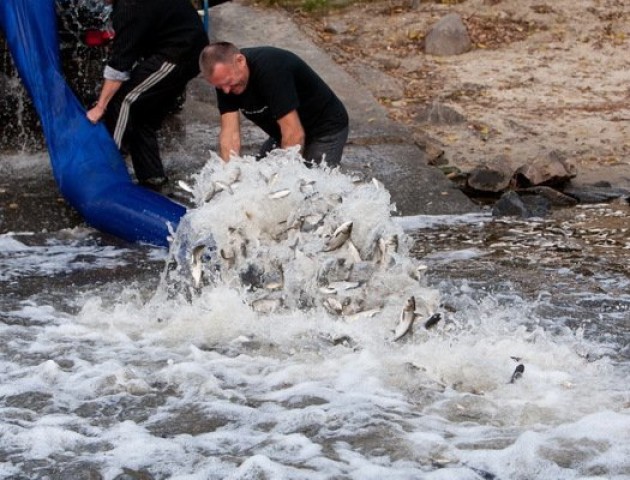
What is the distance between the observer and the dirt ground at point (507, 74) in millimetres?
11367

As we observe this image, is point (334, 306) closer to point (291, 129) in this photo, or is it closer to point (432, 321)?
point (432, 321)

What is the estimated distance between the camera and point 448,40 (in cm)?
1383

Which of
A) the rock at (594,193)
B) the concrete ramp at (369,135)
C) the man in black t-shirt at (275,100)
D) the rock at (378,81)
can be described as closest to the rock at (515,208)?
the concrete ramp at (369,135)

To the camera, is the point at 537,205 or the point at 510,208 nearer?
the point at 510,208

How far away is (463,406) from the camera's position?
6332 millimetres

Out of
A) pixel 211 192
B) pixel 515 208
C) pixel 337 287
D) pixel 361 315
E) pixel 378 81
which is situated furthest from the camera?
pixel 378 81

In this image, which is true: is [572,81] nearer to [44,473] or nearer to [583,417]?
[583,417]

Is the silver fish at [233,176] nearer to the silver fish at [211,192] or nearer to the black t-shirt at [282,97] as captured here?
the silver fish at [211,192]

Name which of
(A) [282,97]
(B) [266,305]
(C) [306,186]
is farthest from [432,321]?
(A) [282,97]

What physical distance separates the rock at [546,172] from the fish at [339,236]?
3.19m

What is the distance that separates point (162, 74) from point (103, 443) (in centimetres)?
422

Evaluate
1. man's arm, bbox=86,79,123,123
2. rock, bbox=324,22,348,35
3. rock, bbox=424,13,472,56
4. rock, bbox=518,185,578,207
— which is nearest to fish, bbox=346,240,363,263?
man's arm, bbox=86,79,123,123

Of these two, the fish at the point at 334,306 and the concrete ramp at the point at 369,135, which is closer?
the fish at the point at 334,306

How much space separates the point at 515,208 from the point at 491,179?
0.80 metres
